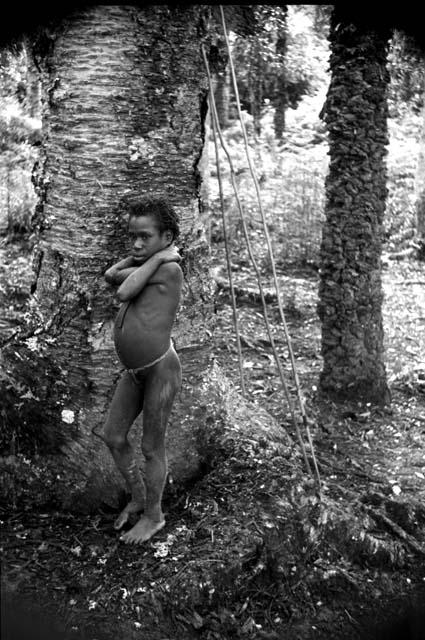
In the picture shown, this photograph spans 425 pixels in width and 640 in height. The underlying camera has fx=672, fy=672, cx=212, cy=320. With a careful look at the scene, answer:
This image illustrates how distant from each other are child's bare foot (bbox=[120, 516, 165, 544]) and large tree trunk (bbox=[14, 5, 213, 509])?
41cm

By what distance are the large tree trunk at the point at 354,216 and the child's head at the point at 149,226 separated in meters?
3.13

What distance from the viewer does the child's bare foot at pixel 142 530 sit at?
3.50 metres

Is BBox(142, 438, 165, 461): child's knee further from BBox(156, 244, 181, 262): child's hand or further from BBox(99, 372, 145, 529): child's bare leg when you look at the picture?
BBox(156, 244, 181, 262): child's hand

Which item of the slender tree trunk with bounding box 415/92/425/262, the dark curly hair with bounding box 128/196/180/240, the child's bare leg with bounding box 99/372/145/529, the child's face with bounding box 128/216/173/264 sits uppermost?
the dark curly hair with bounding box 128/196/180/240

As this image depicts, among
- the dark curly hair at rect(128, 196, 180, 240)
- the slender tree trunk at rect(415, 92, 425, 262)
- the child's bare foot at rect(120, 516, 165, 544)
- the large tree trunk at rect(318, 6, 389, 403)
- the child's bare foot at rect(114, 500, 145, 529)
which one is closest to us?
the dark curly hair at rect(128, 196, 180, 240)

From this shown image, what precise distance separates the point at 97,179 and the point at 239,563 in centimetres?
220

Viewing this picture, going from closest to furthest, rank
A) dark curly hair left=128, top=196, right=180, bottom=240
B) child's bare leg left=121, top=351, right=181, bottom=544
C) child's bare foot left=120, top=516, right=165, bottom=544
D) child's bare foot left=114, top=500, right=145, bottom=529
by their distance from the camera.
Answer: dark curly hair left=128, top=196, right=180, bottom=240 < child's bare leg left=121, top=351, right=181, bottom=544 < child's bare foot left=120, top=516, right=165, bottom=544 < child's bare foot left=114, top=500, right=145, bottom=529

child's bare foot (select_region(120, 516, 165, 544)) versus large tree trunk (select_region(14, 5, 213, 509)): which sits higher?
large tree trunk (select_region(14, 5, 213, 509))

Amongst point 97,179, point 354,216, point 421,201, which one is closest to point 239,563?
point 97,179

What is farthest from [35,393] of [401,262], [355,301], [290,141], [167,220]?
[290,141]

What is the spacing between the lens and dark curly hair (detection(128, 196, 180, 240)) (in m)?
3.03

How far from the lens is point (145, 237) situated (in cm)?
308

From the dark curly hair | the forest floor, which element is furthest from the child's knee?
the dark curly hair

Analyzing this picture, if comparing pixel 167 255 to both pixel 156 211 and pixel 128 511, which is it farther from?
pixel 128 511
